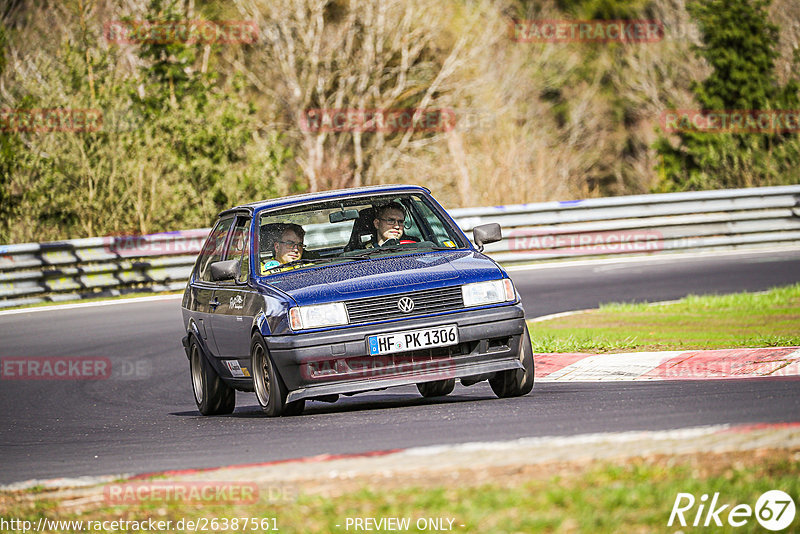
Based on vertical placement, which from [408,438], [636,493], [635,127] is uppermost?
[636,493]

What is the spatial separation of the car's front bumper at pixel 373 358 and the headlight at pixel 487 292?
81 mm

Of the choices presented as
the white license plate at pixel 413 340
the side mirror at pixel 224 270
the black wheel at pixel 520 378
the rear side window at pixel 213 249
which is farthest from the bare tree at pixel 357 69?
the white license plate at pixel 413 340

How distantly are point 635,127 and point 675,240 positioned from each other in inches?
1381

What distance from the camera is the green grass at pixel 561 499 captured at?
4465 millimetres

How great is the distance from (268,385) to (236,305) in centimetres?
89

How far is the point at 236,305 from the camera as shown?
9242mm

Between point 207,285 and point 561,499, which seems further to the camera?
point 207,285

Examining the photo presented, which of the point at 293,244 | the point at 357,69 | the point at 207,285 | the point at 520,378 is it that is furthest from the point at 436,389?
the point at 357,69

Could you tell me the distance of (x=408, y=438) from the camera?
6.82 m

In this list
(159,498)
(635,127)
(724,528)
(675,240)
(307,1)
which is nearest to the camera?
(724,528)

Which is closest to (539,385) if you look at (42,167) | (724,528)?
(724,528)

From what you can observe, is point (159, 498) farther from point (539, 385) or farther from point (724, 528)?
point (539, 385)

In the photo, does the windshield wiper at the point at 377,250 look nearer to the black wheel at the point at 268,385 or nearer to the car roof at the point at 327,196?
the car roof at the point at 327,196

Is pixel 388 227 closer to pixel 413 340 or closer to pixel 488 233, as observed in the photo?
pixel 488 233
